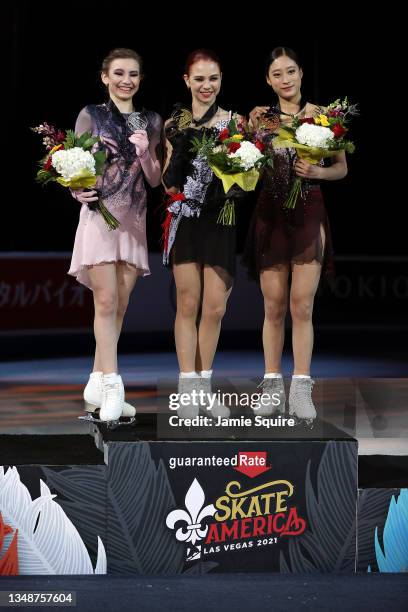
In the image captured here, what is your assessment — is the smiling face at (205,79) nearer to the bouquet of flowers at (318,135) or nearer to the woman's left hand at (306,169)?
the bouquet of flowers at (318,135)

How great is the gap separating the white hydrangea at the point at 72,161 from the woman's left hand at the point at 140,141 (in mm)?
246

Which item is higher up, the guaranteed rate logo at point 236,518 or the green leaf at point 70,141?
the green leaf at point 70,141

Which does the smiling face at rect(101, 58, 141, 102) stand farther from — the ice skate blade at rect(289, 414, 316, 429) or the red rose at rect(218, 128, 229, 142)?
the ice skate blade at rect(289, 414, 316, 429)

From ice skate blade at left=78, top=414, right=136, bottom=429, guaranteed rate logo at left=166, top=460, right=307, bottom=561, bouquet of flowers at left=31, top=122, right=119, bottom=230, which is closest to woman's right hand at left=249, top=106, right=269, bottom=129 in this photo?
bouquet of flowers at left=31, top=122, right=119, bottom=230

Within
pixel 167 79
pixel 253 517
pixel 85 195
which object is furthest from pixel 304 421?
pixel 167 79

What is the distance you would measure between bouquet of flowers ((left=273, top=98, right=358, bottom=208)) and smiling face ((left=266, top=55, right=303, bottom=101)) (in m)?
0.20

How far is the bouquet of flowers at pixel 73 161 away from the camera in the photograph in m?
4.95

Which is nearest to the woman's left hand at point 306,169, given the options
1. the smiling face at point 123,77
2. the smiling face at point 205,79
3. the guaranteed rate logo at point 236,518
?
the smiling face at point 205,79

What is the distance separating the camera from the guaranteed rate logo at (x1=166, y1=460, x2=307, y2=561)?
468cm

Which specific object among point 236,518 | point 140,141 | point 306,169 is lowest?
point 236,518

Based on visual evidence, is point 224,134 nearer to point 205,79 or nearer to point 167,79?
point 205,79

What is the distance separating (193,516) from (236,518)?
0.17 meters

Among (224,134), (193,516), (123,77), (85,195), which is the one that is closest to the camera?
(193,516)

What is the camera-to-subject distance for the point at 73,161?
493 centimetres
